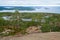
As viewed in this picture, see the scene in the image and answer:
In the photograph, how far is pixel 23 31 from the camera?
1.22 meters

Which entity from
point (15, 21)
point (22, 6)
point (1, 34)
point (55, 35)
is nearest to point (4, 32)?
point (1, 34)

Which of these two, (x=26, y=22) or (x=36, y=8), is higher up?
(x=36, y=8)

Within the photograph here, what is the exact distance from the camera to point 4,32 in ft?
3.97

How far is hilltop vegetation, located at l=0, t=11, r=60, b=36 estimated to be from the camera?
122cm

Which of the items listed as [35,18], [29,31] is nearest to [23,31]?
[29,31]

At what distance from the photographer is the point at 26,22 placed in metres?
1.23

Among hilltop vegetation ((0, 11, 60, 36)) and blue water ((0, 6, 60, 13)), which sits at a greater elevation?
blue water ((0, 6, 60, 13))

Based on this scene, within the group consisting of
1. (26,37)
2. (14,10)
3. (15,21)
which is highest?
(14,10)

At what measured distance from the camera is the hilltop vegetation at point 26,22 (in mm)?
1219

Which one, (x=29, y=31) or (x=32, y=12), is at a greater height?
(x=32, y=12)

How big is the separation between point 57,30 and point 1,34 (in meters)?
0.59

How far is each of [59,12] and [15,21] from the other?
1.57ft

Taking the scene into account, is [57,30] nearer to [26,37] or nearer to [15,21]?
[26,37]

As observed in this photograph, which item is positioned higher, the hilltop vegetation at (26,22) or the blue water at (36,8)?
the blue water at (36,8)
